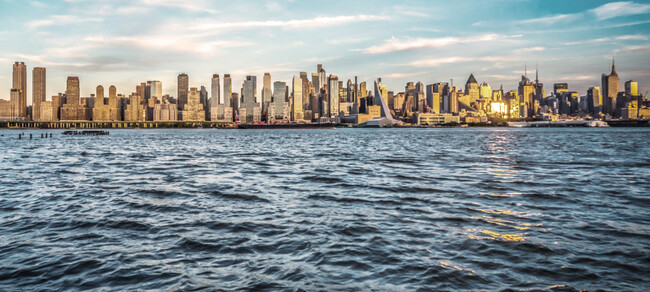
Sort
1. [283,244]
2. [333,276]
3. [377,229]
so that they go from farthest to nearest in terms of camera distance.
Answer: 1. [377,229]
2. [283,244]
3. [333,276]

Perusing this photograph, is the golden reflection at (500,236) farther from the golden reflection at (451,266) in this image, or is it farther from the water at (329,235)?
the golden reflection at (451,266)

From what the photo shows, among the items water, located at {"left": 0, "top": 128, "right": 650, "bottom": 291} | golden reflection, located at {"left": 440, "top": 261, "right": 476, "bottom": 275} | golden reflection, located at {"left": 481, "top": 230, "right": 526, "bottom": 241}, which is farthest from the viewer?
golden reflection, located at {"left": 481, "top": 230, "right": 526, "bottom": 241}

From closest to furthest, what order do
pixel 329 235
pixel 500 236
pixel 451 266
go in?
1. pixel 451 266
2. pixel 500 236
3. pixel 329 235

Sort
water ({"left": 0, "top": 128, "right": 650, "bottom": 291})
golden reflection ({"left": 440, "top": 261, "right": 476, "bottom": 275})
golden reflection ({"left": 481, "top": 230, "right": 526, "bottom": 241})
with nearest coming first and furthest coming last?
1. water ({"left": 0, "top": 128, "right": 650, "bottom": 291})
2. golden reflection ({"left": 440, "top": 261, "right": 476, "bottom": 275})
3. golden reflection ({"left": 481, "top": 230, "right": 526, "bottom": 241})

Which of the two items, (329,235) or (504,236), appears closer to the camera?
(504,236)

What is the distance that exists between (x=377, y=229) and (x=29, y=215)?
13.9 metres

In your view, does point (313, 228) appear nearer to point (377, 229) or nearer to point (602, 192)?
point (377, 229)

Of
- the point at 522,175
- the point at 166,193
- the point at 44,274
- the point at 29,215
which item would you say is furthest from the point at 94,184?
the point at 522,175

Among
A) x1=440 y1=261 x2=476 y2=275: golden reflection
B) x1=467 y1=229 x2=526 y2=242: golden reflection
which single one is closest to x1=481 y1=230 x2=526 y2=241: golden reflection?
x1=467 y1=229 x2=526 y2=242: golden reflection

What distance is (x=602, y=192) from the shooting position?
21.4 metres

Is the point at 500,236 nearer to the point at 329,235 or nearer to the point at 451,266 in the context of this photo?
the point at 451,266

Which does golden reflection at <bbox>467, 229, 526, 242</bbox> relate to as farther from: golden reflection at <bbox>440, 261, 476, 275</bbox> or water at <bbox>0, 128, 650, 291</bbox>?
golden reflection at <bbox>440, 261, 476, 275</bbox>

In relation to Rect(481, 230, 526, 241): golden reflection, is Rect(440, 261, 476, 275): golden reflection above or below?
Result: below

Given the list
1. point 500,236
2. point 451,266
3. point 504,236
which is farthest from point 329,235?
point 504,236
